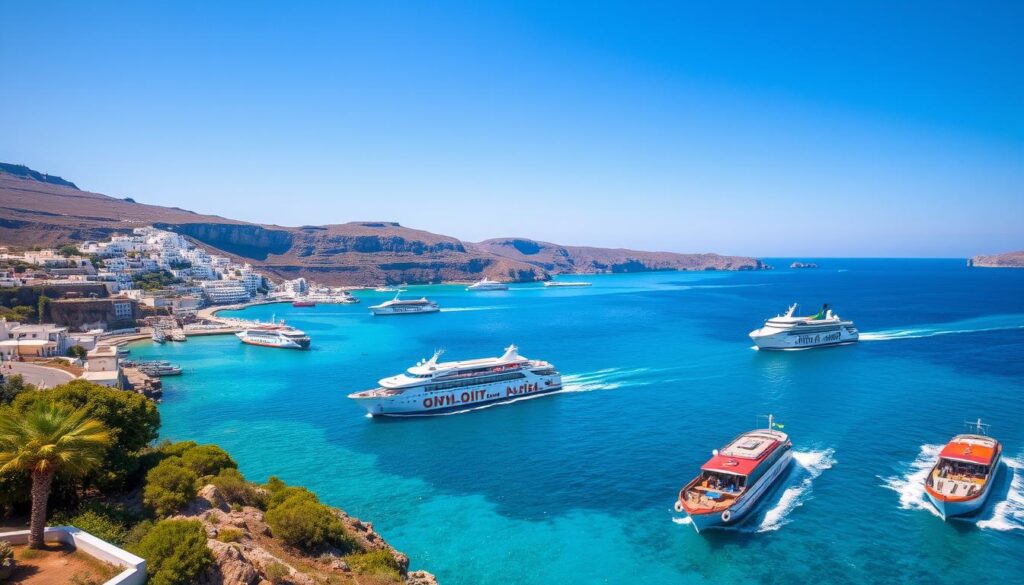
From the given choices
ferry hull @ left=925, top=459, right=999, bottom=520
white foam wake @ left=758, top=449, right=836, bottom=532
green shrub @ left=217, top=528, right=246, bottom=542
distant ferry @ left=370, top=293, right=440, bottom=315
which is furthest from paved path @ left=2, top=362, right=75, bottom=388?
distant ferry @ left=370, top=293, right=440, bottom=315

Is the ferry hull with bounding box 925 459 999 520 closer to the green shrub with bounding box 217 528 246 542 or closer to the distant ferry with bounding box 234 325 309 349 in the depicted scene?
the green shrub with bounding box 217 528 246 542

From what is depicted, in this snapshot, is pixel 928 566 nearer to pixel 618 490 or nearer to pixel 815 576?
pixel 815 576

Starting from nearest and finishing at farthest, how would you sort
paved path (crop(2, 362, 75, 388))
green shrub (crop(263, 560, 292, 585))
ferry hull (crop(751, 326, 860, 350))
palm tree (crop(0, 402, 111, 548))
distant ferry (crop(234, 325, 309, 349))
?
palm tree (crop(0, 402, 111, 548)) < green shrub (crop(263, 560, 292, 585)) < paved path (crop(2, 362, 75, 388)) < ferry hull (crop(751, 326, 860, 350)) < distant ferry (crop(234, 325, 309, 349))

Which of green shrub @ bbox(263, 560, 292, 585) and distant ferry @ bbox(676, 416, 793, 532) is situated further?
distant ferry @ bbox(676, 416, 793, 532)

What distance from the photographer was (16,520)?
18.8 meters

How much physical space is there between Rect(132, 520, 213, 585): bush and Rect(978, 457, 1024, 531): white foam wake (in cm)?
3744

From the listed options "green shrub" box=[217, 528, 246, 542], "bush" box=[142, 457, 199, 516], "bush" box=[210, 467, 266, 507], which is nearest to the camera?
"green shrub" box=[217, 528, 246, 542]

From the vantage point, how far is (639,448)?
42.5 meters

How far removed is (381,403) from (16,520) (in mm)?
34548

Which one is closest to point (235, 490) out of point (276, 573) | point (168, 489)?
point (168, 489)

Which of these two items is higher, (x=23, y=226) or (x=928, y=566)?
(x=23, y=226)

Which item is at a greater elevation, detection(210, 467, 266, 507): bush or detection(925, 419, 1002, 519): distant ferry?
detection(210, 467, 266, 507): bush

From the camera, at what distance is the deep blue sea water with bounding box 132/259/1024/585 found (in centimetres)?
2823

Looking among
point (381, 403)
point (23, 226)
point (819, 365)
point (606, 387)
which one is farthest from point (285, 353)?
point (23, 226)
